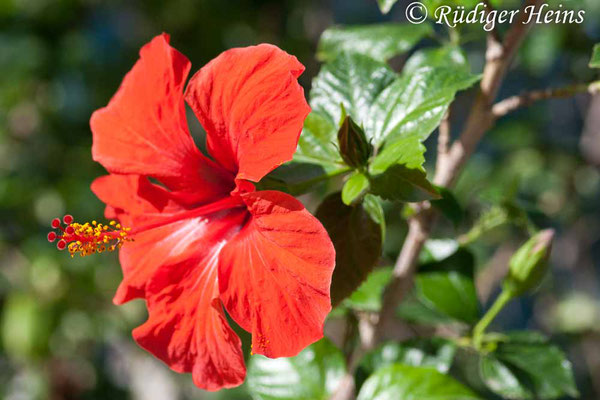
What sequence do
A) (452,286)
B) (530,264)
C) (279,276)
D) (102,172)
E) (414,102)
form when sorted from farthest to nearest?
(102,172) < (452,286) < (530,264) < (414,102) < (279,276)

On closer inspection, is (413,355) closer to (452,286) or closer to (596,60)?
(452,286)

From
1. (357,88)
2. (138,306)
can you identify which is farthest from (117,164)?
(138,306)

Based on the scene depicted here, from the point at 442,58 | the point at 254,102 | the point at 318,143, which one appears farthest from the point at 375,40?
the point at 254,102

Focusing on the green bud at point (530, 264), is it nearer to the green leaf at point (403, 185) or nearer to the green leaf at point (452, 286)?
the green leaf at point (452, 286)

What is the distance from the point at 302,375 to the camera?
946 mm

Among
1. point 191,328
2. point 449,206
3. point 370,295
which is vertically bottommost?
point 370,295

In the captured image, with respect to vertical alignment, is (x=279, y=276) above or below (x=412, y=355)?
above

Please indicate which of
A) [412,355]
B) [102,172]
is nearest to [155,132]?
[412,355]

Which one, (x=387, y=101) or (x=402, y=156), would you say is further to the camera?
(x=387, y=101)

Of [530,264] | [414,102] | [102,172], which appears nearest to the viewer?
[414,102]

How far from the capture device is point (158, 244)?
0.77m

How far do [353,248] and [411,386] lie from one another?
23cm

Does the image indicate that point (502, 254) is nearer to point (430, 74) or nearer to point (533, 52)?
point (533, 52)

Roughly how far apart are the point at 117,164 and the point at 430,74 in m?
0.39
